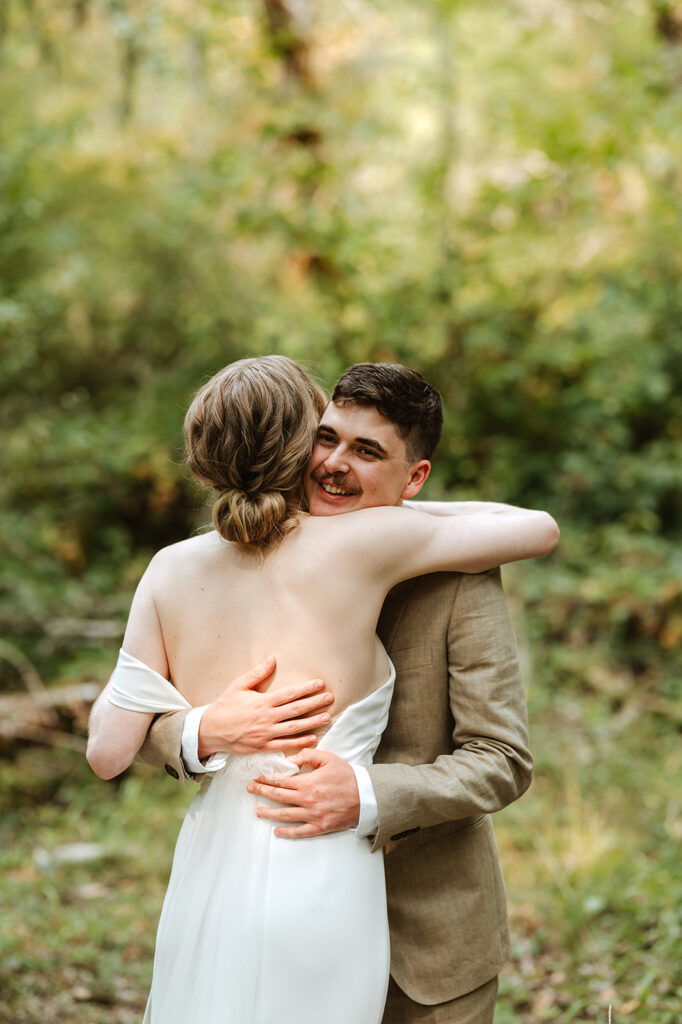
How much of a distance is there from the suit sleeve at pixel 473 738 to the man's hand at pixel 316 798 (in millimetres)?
58

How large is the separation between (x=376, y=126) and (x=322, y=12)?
10.2ft

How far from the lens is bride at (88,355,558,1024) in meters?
1.74

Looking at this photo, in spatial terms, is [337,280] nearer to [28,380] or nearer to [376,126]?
[376,126]

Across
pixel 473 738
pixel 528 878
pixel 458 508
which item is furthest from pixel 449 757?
pixel 528 878

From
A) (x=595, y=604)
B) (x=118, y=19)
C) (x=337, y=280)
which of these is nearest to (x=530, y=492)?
(x=595, y=604)

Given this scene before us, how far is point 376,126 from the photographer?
7855 mm

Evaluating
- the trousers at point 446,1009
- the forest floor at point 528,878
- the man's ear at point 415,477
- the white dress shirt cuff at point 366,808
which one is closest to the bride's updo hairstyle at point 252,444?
the man's ear at point 415,477

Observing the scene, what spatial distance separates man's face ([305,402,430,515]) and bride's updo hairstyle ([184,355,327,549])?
44mm

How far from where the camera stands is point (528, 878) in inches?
165

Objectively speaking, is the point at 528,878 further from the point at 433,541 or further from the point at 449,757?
the point at 433,541

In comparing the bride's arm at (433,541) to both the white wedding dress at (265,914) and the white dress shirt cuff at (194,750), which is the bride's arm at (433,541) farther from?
the white dress shirt cuff at (194,750)

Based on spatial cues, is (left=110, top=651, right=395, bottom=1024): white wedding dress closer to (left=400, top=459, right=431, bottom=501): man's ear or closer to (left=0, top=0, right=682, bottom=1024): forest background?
(left=400, top=459, right=431, bottom=501): man's ear

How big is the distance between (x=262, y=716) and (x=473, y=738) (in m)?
0.45

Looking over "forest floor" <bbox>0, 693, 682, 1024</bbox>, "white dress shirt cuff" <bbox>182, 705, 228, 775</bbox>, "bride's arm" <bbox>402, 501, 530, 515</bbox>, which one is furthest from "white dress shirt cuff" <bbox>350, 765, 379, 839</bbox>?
"forest floor" <bbox>0, 693, 682, 1024</bbox>
